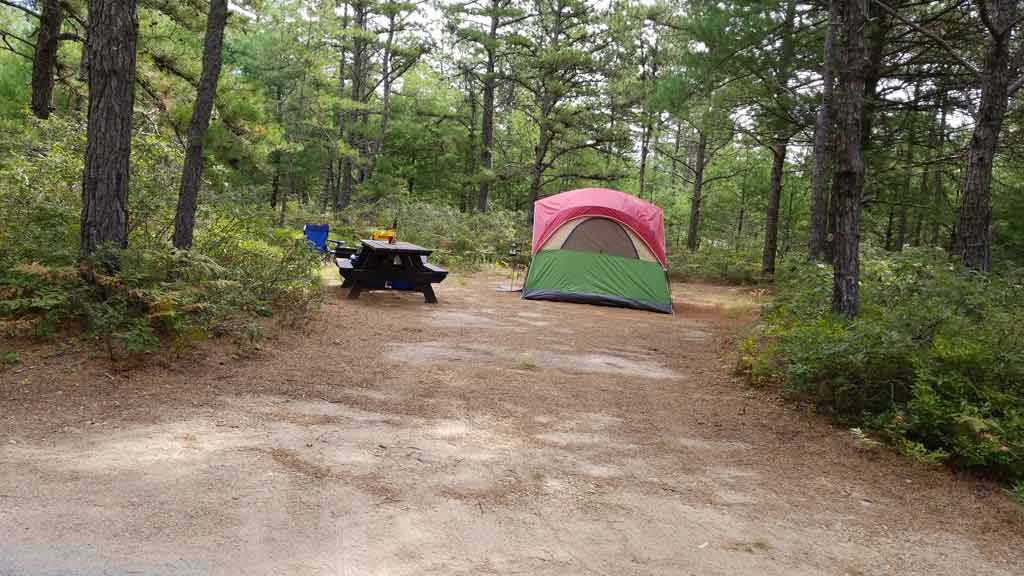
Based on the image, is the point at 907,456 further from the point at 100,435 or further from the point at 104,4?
the point at 104,4

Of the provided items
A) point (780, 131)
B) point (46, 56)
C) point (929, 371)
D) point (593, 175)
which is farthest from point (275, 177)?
point (929, 371)

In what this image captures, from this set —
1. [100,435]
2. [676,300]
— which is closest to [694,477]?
[100,435]

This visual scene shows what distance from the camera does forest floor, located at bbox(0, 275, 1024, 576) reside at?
8.85 ft

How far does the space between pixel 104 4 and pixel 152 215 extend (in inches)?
81.3

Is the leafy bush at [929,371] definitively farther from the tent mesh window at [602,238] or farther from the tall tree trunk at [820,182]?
the tall tree trunk at [820,182]

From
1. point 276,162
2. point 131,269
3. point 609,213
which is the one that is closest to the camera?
point 131,269

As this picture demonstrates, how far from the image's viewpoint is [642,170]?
2695 cm

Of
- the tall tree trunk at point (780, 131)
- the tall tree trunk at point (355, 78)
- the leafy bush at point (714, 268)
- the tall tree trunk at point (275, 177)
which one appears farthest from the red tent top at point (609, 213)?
the tall tree trunk at point (275, 177)

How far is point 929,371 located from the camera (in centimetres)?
459

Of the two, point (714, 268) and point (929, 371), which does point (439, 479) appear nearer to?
point (929, 371)

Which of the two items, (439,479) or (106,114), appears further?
(106,114)

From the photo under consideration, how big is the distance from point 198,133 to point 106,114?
1.61 m

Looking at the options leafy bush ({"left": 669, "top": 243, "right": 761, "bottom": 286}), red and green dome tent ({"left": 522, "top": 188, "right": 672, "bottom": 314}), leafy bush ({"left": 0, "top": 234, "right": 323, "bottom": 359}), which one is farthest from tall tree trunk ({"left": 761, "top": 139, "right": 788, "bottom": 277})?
leafy bush ({"left": 0, "top": 234, "right": 323, "bottom": 359})

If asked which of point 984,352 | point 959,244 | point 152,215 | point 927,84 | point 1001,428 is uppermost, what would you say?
point 927,84
